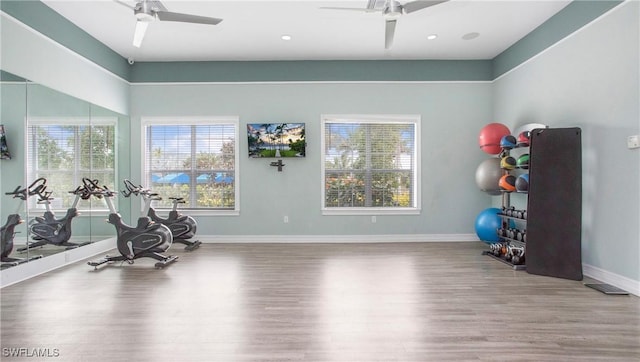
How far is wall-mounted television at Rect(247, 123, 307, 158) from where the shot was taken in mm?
5957

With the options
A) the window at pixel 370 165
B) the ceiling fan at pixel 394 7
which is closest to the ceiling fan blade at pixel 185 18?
the ceiling fan at pixel 394 7

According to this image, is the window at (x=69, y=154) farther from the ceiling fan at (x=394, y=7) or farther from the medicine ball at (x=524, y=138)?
the medicine ball at (x=524, y=138)

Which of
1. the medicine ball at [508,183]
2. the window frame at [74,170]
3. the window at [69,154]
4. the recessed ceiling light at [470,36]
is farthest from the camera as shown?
the recessed ceiling light at [470,36]

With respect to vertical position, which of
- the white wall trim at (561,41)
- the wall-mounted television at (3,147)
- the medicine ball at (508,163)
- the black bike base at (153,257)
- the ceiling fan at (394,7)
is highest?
the ceiling fan at (394,7)

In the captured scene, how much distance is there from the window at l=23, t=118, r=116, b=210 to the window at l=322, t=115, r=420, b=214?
3.81 metres

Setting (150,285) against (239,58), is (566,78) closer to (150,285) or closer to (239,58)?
(239,58)

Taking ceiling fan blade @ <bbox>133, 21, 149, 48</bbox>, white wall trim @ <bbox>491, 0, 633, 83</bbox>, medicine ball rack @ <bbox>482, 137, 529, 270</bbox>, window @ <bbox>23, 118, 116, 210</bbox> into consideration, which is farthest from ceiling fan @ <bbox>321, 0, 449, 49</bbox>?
window @ <bbox>23, 118, 116, 210</bbox>

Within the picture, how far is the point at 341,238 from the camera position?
607 centimetres

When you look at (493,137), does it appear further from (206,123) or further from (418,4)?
(206,123)

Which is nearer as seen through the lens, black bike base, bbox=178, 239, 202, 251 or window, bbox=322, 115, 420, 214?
black bike base, bbox=178, 239, 202, 251

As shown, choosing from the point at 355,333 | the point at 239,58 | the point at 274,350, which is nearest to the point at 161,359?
the point at 274,350

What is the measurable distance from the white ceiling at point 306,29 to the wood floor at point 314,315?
3.48m

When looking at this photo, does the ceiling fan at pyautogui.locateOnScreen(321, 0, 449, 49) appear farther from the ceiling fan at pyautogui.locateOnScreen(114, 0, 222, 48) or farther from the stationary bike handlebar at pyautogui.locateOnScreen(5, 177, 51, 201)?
the stationary bike handlebar at pyautogui.locateOnScreen(5, 177, 51, 201)

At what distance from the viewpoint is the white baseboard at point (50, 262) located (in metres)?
3.62
